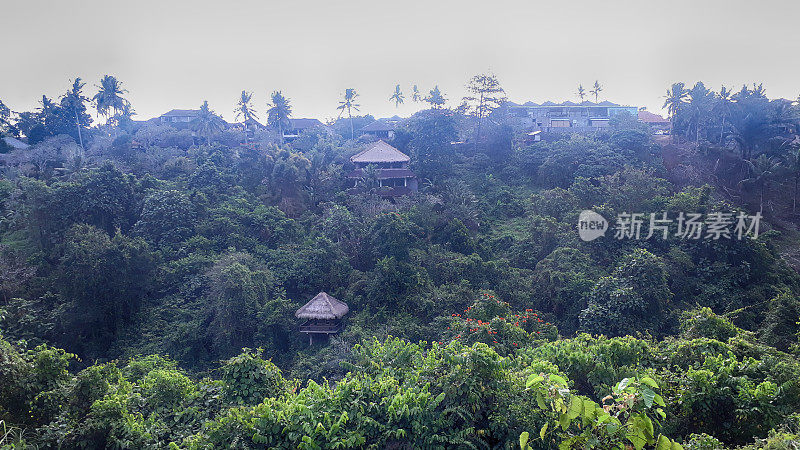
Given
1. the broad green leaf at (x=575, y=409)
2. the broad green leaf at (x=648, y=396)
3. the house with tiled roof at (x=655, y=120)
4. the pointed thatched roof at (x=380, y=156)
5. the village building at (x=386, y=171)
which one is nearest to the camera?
the broad green leaf at (x=648, y=396)

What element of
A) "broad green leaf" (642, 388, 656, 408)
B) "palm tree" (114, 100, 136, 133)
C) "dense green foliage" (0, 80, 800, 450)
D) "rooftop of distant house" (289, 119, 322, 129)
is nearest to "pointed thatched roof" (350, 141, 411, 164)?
"dense green foliage" (0, 80, 800, 450)

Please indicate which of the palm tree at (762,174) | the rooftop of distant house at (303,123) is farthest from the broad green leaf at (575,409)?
the rooftop of distant house at (303,123)

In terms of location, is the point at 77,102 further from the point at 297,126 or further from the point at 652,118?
the point at 652,118

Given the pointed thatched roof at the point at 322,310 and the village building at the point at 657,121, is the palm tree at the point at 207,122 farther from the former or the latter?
the village building at the point at 657,121

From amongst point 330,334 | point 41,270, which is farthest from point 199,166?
point 330,334

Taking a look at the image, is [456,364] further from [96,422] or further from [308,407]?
[96,422]

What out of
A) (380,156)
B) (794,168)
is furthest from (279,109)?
→ (794,168)
